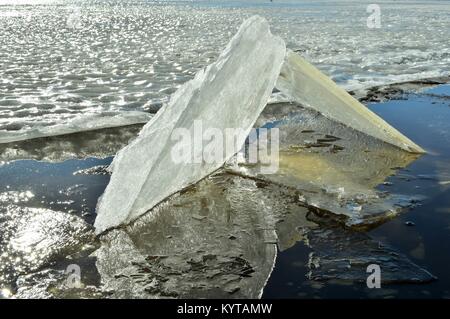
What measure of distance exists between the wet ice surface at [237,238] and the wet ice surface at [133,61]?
5.98ft

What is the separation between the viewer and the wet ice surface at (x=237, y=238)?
2086 mm

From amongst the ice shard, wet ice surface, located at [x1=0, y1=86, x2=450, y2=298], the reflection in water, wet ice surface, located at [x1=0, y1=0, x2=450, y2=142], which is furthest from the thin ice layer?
wet ice surface, located at [x1=0, y1=0, x2=450, y2=142]

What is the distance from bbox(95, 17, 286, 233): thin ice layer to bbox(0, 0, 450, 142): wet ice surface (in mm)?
1853

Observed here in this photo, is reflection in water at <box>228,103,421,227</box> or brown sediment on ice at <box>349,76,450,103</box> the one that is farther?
brown sediment on ice at <box>349,76,450,103</box>

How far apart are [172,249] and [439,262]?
1322 millimetres

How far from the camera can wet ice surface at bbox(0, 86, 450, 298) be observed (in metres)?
2.09

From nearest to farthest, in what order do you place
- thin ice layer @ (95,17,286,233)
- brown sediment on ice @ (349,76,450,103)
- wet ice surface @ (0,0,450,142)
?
thin ice layer @ (95,17,286,233) → wet ice surface @ (0,0,450,142) → brown sediment on ice @ (349,76,450,103)

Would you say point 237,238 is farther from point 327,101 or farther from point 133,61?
point 133,61

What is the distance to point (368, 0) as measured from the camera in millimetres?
36688

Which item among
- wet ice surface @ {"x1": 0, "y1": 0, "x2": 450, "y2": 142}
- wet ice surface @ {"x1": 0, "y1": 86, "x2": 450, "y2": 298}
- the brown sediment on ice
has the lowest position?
wet ice surface @ {"x1": 0, "y1": 86, "x2": 450, "y2": 298}

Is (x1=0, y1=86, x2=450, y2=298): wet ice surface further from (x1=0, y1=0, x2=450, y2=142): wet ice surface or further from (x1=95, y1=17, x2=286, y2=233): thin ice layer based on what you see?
(x1=0, y1=0, x2=450, y2=142): wet ice surface

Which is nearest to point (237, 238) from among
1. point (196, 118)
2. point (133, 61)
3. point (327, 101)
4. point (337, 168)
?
point (196, 118)

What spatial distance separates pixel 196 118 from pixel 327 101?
1.42 m

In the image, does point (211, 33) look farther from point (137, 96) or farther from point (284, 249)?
point (284, 249)
